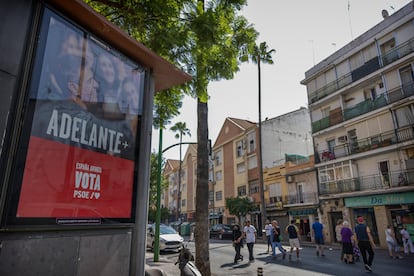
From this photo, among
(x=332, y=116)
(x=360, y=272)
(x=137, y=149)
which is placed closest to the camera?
(x=137, y=149)

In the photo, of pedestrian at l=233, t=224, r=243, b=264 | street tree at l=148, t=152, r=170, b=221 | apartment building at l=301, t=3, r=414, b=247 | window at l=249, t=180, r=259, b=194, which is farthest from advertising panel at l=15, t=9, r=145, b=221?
window at l=249, t=180, r=259, b=194

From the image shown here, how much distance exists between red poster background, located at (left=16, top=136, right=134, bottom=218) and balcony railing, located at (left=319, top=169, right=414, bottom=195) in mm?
21476

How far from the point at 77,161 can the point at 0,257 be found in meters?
0.92

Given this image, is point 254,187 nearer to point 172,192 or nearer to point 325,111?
point 325,111

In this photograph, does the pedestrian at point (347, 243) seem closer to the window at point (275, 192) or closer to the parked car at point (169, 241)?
the parked car at point (169, 241)

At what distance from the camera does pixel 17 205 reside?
216 cm

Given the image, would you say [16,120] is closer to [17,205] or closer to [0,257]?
[17,205]

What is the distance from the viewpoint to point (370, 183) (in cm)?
2183

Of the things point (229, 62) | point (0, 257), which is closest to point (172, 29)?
point (229, 62)

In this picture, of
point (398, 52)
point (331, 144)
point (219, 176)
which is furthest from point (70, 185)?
point (219, 176)

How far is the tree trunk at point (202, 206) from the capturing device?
758 cm

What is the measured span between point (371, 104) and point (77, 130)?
24.8m

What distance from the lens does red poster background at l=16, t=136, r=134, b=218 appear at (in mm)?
2269

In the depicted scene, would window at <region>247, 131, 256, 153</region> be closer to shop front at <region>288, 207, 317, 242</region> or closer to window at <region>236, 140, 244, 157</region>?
window at <region>236, 140, 244, 157</region>
